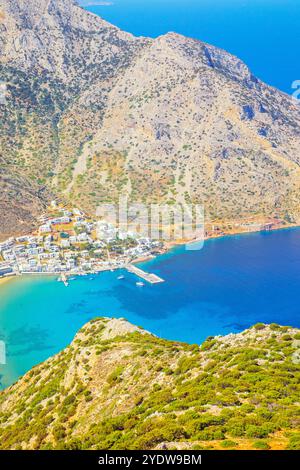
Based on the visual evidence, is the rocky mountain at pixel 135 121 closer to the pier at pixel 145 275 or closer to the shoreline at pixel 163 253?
the shoreline at pixel 163 253

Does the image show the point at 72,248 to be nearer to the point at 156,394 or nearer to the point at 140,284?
the point at 140,284

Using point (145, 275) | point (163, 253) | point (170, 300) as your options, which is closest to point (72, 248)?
point (145, 275)

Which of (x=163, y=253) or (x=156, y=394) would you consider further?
(x=163, y=253)

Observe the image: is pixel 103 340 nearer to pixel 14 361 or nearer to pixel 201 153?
pixel 14 361

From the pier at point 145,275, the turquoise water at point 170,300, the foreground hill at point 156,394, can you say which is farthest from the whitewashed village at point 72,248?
the foreground hill at point 156,394

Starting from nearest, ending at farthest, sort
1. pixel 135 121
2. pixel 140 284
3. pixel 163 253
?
pixel 140 284 → pixel 163 253 → pixel 135 121

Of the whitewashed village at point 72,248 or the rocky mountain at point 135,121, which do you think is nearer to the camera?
the whitewashed village at point 72,248

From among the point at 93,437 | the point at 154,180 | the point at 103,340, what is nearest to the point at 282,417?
the point at 93,437
